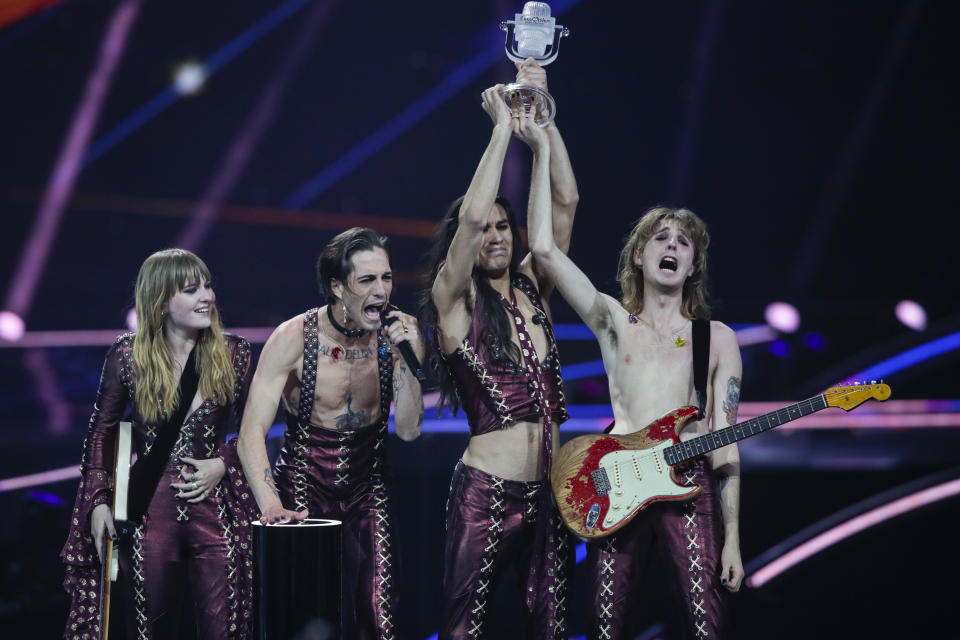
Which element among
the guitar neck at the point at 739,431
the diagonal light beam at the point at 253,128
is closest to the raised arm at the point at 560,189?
the guitar neck at the point at 739,431

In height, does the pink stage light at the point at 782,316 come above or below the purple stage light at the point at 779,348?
above

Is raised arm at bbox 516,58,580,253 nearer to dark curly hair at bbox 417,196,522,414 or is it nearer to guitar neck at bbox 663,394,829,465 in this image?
dark curly hair at bbox 417,196,522,414

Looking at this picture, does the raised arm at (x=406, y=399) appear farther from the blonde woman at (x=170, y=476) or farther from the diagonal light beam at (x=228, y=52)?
the diagonal light beam at (x=228, y=52)

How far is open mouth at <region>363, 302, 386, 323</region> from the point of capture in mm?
3508

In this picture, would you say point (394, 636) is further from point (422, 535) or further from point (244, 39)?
point (244, 39)

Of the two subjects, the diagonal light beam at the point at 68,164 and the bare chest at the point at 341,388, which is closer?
the bare chest at the point at 341,388

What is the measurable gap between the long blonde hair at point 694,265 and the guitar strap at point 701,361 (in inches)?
4.9

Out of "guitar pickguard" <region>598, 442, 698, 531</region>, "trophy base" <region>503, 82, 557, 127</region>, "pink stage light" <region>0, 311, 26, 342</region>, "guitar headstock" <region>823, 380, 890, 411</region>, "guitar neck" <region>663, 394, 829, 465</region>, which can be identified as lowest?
"guitar pickguard" <region>598, 442, 698, 531</region>

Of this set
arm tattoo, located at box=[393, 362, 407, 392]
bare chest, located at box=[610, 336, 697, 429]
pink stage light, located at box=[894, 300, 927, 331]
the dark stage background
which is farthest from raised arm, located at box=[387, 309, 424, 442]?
pink stage light, located at box=[894, 300, 927, 331]

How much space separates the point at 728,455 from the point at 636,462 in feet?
1.11

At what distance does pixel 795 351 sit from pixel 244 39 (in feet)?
14.9

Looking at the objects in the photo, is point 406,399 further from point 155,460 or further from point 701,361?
point 701,361

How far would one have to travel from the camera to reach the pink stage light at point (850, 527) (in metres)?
5.04

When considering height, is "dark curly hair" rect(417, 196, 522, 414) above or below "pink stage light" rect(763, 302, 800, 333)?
below
